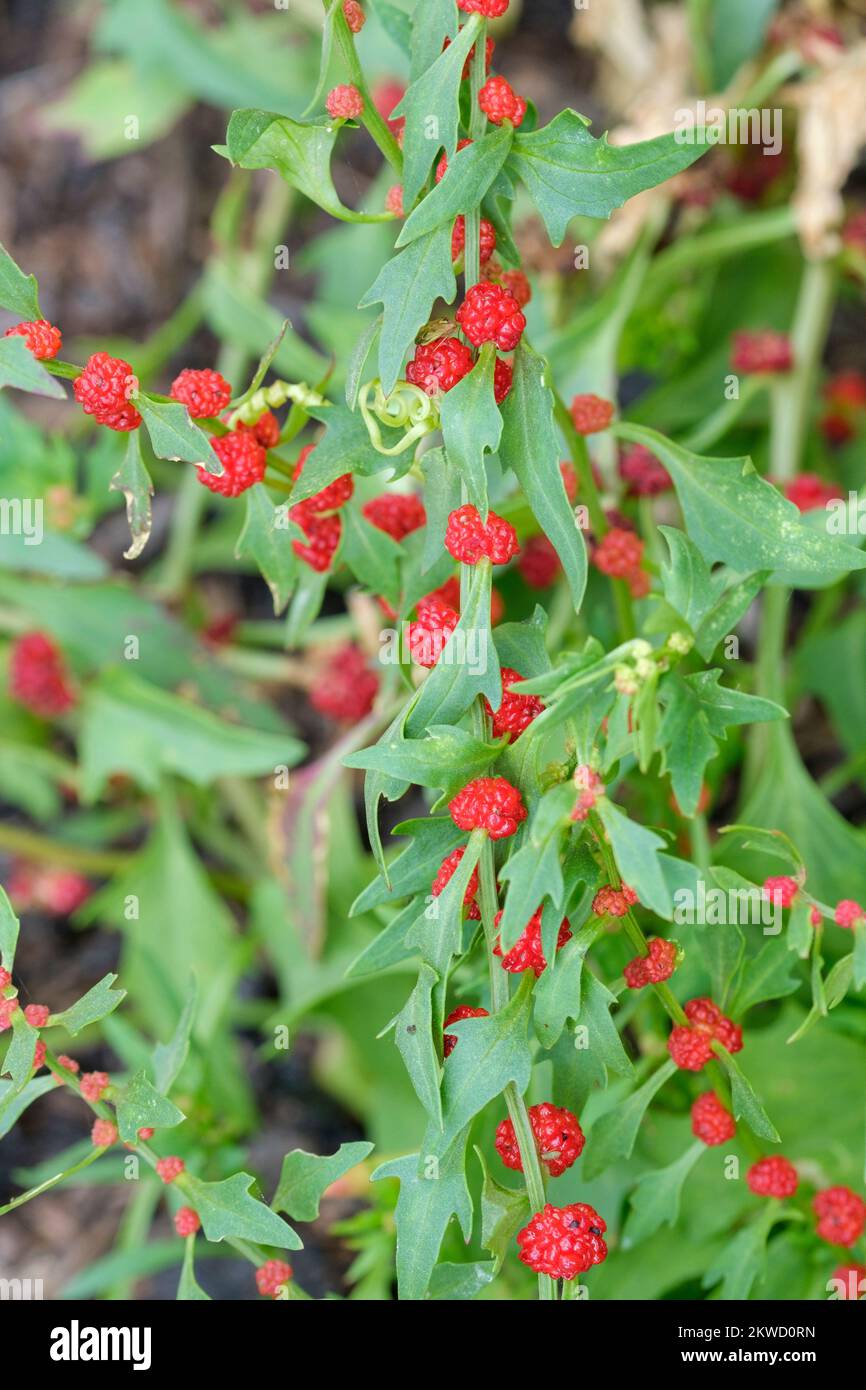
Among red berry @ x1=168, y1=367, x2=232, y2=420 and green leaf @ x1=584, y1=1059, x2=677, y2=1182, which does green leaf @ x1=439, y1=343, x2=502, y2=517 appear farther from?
green leaf @ x1=584, y1=1059, x2=677, y2=1182

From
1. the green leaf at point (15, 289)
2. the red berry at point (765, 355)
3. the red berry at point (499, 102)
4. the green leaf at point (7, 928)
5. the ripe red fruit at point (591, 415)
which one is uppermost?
the red berry at point (765, 355)

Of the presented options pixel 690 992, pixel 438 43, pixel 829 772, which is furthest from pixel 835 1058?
pixel 438 43

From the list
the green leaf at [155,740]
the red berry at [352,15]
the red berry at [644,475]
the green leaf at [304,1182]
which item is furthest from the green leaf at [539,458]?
the green leaf at [155,740]

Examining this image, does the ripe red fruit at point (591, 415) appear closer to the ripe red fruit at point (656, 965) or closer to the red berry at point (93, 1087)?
the ripe red fruit at point (656, 965)

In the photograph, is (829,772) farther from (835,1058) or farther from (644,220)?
(644,220)

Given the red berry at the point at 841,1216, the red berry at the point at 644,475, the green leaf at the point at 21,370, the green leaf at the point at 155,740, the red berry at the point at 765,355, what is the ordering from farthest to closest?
the red berry at the point at 765,355 < the green leaf at the point at 155,740 < the red berry at the point at 644,475 < the red berry at the point at 841,1216 < the green leaf at the point at 21,370
